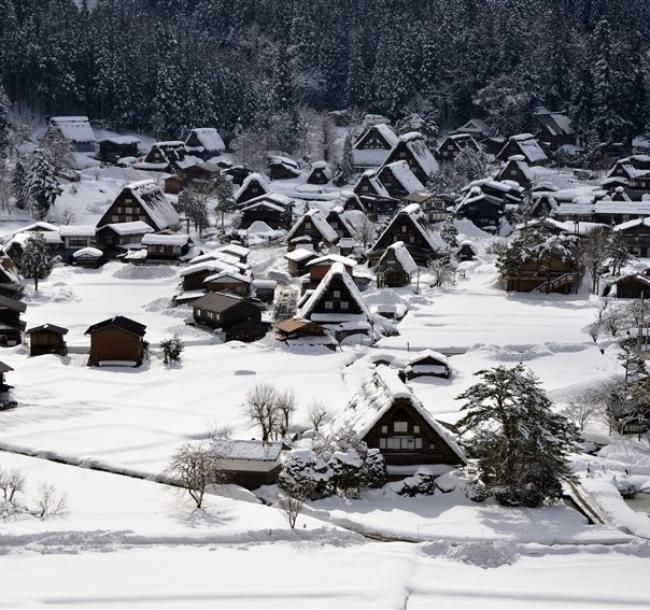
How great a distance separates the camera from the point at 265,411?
100.0 ft

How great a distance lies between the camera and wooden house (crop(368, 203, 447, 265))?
189 feet

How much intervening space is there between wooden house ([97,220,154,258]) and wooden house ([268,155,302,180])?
79.5ft

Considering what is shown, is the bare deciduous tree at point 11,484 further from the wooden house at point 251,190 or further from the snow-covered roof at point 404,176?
the snow-covered roof at point 404,176

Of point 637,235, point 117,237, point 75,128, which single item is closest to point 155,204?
point 117,237

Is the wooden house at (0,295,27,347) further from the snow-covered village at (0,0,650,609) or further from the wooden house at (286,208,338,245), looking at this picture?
the wooden house at (286,208,338,245)

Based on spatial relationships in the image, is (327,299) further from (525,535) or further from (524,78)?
(524,78)

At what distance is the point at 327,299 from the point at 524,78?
190 feet

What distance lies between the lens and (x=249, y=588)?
792 inches

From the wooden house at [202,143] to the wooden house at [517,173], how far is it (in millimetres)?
27187

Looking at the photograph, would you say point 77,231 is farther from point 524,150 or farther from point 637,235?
point 524,150

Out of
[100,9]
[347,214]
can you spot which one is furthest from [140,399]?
[100,9]

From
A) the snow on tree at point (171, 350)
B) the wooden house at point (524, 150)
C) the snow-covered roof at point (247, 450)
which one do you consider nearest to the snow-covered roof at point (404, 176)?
the wooden house at point (524, 150)

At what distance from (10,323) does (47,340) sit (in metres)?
3.31

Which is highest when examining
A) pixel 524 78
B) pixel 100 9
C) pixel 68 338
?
pixel 100 9
